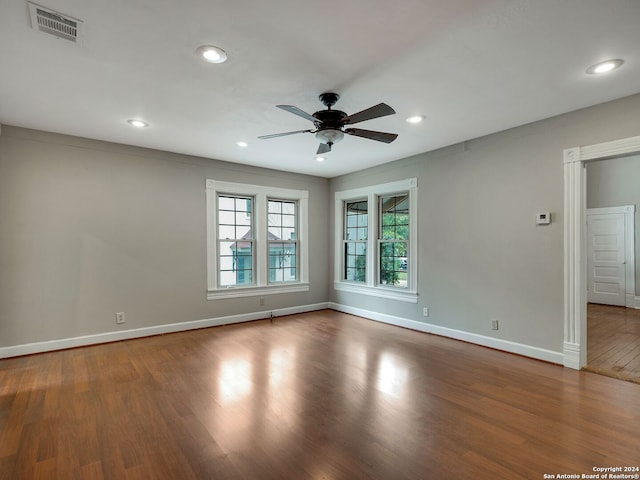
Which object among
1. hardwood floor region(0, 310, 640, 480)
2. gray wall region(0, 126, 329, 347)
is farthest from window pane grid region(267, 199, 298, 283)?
hardwood floor region(0, 310, 640, 480)

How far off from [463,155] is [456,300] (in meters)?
2.00

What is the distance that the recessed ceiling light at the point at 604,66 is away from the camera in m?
2.48

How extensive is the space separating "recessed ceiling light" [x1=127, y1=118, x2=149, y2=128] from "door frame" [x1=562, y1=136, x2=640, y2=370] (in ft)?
15.3

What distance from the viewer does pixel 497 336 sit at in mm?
4082

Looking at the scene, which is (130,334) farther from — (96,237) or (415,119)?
(415,119)

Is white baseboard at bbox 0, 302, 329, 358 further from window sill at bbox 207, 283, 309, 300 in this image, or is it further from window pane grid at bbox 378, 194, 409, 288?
window pane grid at bbox 378, 194, 409, 288

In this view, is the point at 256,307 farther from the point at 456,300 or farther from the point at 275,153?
the point at 456,300

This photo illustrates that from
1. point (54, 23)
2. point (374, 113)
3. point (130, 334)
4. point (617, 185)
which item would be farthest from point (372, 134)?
point (617, 185)

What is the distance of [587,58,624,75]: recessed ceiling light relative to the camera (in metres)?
2.48

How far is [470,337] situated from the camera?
14.3ft
